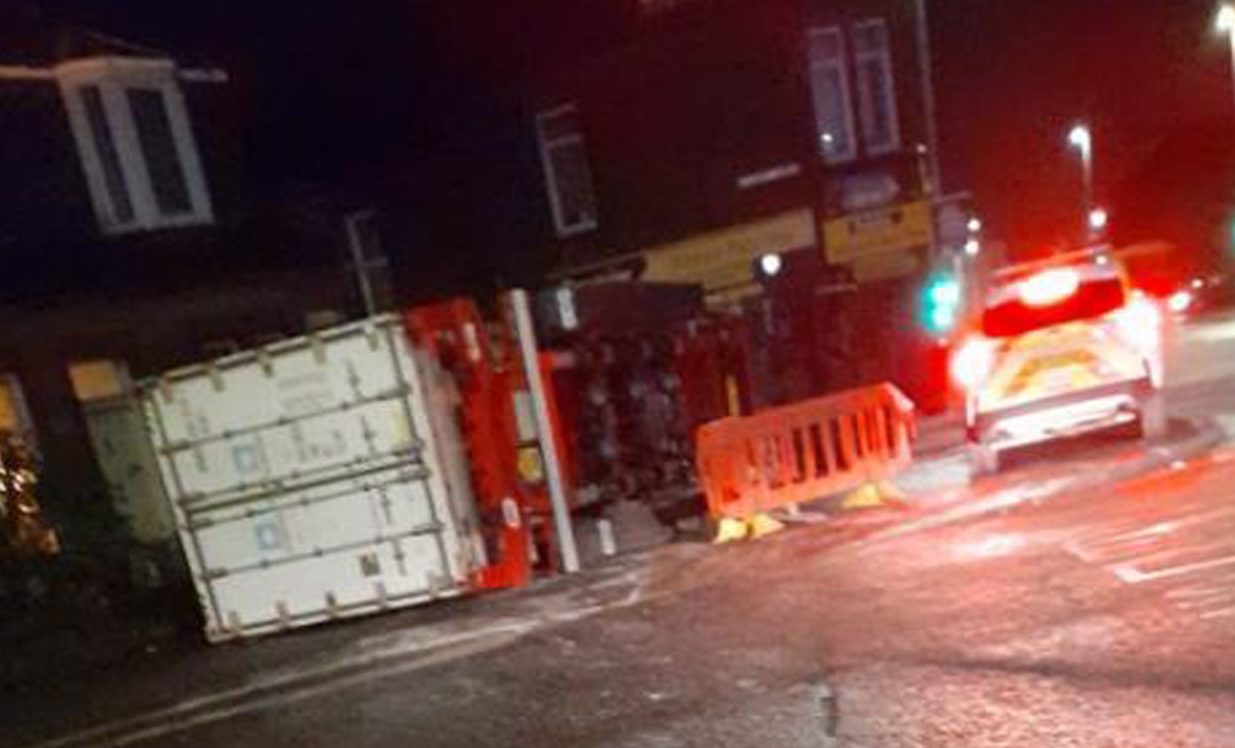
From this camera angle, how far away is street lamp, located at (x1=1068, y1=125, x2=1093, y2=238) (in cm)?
3525

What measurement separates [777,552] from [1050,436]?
2743 mm

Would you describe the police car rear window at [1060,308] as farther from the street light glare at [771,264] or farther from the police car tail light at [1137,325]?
the street light glare at [771,264]

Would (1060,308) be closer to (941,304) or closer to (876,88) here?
Answer: (941,304)

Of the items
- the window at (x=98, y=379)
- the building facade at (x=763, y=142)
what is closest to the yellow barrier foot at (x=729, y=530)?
the building facade at (x=763, y=142)

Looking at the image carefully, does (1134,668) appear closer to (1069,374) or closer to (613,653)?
(613,653)

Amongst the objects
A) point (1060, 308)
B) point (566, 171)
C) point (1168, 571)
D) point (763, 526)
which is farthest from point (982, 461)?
point (566, 171)

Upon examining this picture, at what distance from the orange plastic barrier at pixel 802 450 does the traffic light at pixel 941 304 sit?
6115mm

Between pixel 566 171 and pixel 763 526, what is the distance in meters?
11.9

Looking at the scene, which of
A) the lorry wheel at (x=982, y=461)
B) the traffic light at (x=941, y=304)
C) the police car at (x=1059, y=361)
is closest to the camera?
the police car at (x=1059, y=361)

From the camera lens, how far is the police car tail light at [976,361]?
32.2 feet

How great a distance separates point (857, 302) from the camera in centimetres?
1817

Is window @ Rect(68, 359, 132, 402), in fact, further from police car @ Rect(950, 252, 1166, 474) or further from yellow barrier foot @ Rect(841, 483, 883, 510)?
police car @ Rect(950, 252, 1166, 474)

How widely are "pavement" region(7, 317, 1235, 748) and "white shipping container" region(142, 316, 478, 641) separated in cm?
38

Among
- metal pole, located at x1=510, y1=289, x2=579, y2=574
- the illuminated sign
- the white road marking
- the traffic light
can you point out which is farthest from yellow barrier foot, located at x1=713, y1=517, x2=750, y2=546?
the illuminated sign
